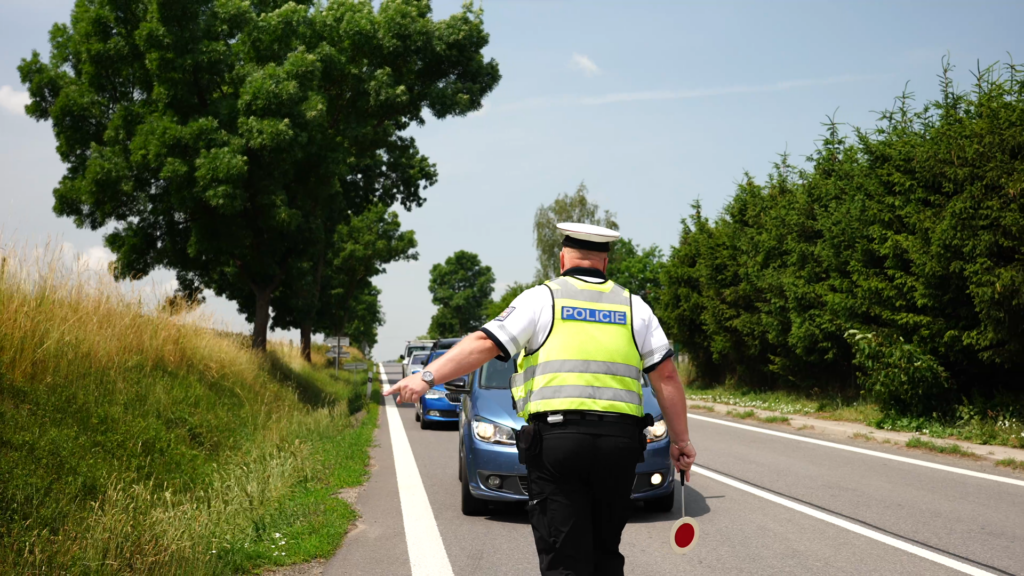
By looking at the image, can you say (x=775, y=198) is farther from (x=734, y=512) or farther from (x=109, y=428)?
(x=109, y=428)

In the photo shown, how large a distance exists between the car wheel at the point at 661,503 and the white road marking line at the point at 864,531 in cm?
115

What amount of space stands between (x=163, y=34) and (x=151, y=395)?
13341mm

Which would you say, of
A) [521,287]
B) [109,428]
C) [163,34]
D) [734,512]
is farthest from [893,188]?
[521,287]

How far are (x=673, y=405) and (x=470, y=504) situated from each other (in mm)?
4697

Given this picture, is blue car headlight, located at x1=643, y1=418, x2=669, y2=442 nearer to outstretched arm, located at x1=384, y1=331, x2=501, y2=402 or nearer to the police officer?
the police officer

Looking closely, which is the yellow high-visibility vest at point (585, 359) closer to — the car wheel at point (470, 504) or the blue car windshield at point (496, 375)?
the car wheel at point (470, 504)

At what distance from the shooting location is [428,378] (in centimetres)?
352

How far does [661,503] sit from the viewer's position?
8438 mm

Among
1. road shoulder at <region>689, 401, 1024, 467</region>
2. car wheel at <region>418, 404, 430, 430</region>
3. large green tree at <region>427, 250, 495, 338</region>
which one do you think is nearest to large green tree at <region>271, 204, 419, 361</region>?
car wheel at <region>418, 404, 430, 430</region>

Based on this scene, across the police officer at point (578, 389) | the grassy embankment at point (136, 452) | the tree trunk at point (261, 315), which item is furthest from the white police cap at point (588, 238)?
the tree trunk at point (261, 315)

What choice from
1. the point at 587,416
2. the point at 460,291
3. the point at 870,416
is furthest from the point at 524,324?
the point at 460,291

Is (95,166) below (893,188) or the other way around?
the other way around

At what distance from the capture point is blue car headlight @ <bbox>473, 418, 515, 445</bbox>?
8.12 meters

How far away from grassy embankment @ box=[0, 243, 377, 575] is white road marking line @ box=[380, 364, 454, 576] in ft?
1.92
